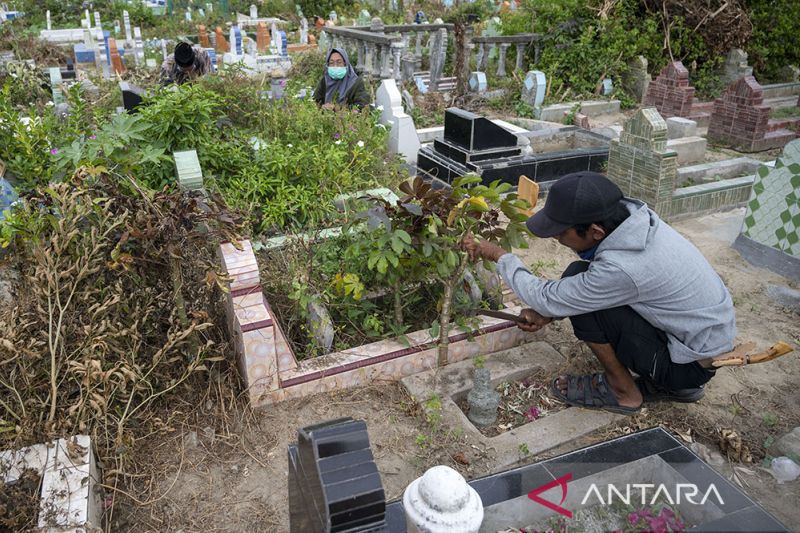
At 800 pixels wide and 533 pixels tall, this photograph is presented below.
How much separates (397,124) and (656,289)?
4.25 meters

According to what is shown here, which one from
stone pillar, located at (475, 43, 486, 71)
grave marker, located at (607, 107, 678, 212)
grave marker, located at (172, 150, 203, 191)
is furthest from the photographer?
stone pillar, located at (475, 43, 486, 71)

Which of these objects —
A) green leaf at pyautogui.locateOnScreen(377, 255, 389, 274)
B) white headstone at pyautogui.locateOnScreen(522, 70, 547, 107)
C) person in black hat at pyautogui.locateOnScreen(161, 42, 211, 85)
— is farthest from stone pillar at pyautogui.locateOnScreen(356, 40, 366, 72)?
green leaf at pyautogui.locateOnScreen(377, 255, 389, 274)

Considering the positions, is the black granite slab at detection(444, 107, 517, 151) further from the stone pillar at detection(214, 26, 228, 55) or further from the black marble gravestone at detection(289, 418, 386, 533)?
the stone pillar at detection(214, 26, 228, 55)

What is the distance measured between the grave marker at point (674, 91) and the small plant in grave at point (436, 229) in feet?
26.3

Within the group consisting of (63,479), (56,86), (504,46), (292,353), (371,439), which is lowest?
(371,439)

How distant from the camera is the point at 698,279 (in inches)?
116

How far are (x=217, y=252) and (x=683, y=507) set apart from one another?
2593 mm

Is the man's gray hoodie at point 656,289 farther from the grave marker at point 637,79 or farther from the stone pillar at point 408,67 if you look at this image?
the grave marker at point 637,79

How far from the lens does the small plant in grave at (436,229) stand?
3.19m

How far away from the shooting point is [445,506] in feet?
5.36

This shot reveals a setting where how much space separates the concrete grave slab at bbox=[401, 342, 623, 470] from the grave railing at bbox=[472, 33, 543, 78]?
8493mm

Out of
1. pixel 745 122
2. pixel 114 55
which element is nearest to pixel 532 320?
pixel 745 122

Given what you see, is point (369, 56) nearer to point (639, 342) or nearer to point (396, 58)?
point (396, 58)

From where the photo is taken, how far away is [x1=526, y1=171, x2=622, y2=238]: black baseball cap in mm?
2822
